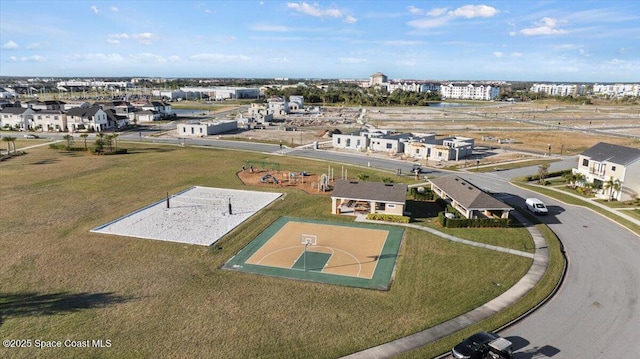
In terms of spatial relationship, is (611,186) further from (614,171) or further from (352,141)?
(352,141)

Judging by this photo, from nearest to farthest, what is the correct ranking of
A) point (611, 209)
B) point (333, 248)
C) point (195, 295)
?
point (195, 295) → point (333, 248) → point (611, 209)

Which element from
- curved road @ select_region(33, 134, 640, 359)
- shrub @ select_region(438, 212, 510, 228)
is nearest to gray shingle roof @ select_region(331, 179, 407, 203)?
shrub @ select_region(438, 212, 510, 228)

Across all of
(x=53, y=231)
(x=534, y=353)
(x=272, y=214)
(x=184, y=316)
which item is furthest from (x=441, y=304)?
(x=53, y=231)

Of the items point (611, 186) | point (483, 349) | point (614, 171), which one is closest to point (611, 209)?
point (611, 186)

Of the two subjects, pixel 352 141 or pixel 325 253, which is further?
pixel 352 141

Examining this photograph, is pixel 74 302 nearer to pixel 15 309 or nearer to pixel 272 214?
pixel 15 309

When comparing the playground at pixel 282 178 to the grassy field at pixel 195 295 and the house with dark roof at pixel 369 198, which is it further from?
the grassy field at pixel 195 295

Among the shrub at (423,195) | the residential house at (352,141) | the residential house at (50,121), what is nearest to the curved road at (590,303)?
the shrub at (423,195)
